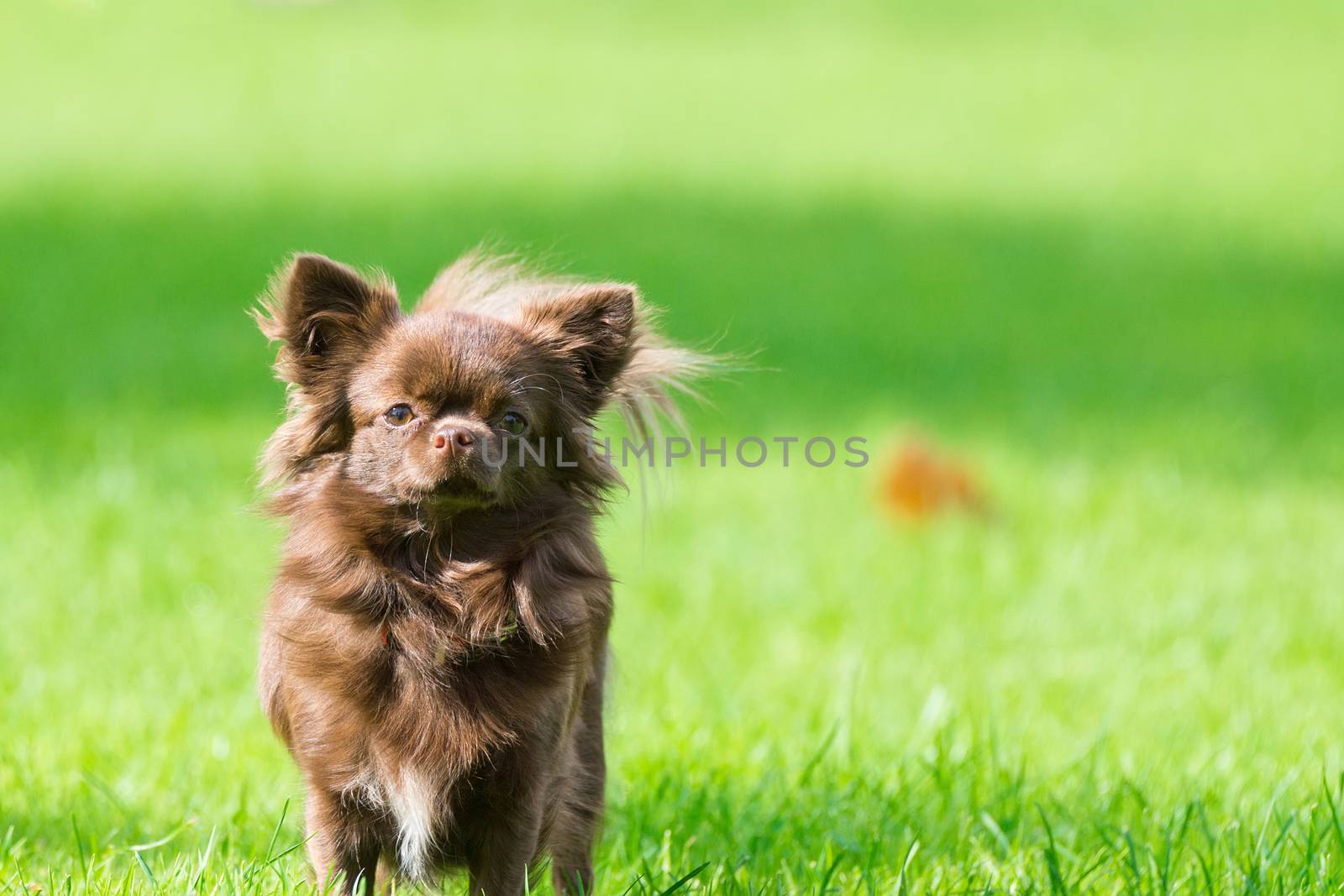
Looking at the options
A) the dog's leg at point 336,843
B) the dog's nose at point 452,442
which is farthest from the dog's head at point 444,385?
the dog's leg at point 336,843

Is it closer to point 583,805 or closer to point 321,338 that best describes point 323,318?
point 321,338

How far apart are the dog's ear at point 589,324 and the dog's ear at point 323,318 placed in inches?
13.1

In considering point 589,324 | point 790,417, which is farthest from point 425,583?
point 790,417

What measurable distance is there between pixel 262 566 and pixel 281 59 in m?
12.5

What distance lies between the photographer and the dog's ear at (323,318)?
3051 mm

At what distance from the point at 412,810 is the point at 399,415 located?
2.56 feet

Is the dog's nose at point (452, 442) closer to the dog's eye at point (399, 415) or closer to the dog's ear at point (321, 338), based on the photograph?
the dog's eye at point (399, 415)

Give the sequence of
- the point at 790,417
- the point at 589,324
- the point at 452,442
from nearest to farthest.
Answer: the point at 452,442
the point at 589,324
the point at 790,417

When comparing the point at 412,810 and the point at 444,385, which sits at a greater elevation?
the point at 444,385

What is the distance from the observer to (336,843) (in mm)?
2951

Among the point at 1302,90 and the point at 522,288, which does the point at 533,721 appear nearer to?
the point at 522,288

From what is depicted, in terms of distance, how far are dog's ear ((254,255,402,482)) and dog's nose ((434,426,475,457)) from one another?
1.14 feet

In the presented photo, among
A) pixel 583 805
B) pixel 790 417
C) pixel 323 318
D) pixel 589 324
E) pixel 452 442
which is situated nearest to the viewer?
pixel 452 442

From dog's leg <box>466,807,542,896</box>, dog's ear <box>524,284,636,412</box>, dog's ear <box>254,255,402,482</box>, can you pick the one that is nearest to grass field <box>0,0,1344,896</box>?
dog's leg <box>466,807,542,896</box>
